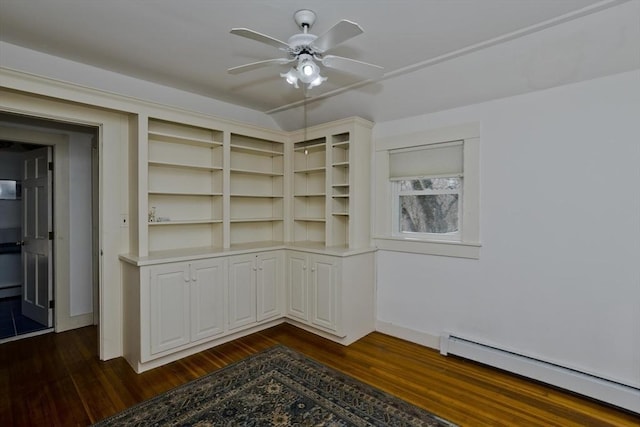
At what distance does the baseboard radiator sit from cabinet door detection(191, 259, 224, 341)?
225cm

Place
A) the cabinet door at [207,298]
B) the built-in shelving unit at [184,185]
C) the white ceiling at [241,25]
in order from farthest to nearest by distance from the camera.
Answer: the built-in shelving unit at [184,185] < the cabinet door at [207,298] < the white ceiling at [241,25]

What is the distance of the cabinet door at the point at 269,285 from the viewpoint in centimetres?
364

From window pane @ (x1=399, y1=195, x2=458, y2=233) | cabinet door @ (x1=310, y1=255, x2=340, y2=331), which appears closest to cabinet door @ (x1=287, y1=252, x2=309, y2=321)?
cabinet door @ (x1=310, y1=255, x2=340, y2=331)

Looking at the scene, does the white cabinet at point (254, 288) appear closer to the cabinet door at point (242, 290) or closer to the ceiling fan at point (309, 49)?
the cabinet door at point (242, 290)

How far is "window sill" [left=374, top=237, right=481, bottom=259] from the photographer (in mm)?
3010

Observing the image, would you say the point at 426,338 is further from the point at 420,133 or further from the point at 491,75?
the point at 491,75

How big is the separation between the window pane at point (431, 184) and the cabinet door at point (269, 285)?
1.69 metres

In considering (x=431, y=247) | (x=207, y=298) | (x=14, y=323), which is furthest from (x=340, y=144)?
(x=14, y=323)

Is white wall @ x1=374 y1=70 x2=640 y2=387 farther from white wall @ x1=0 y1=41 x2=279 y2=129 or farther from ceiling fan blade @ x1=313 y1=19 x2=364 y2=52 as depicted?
white wall @ x1=0 y1=41 x2=279 y2=129

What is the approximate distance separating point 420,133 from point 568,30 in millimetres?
1398

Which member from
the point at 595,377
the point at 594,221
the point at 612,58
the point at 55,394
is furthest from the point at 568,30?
the point at 55,394

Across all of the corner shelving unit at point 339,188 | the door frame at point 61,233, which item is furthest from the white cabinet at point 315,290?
the door frame at point 61,233

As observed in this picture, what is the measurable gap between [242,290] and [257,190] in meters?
1.37

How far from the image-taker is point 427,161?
3350mm
